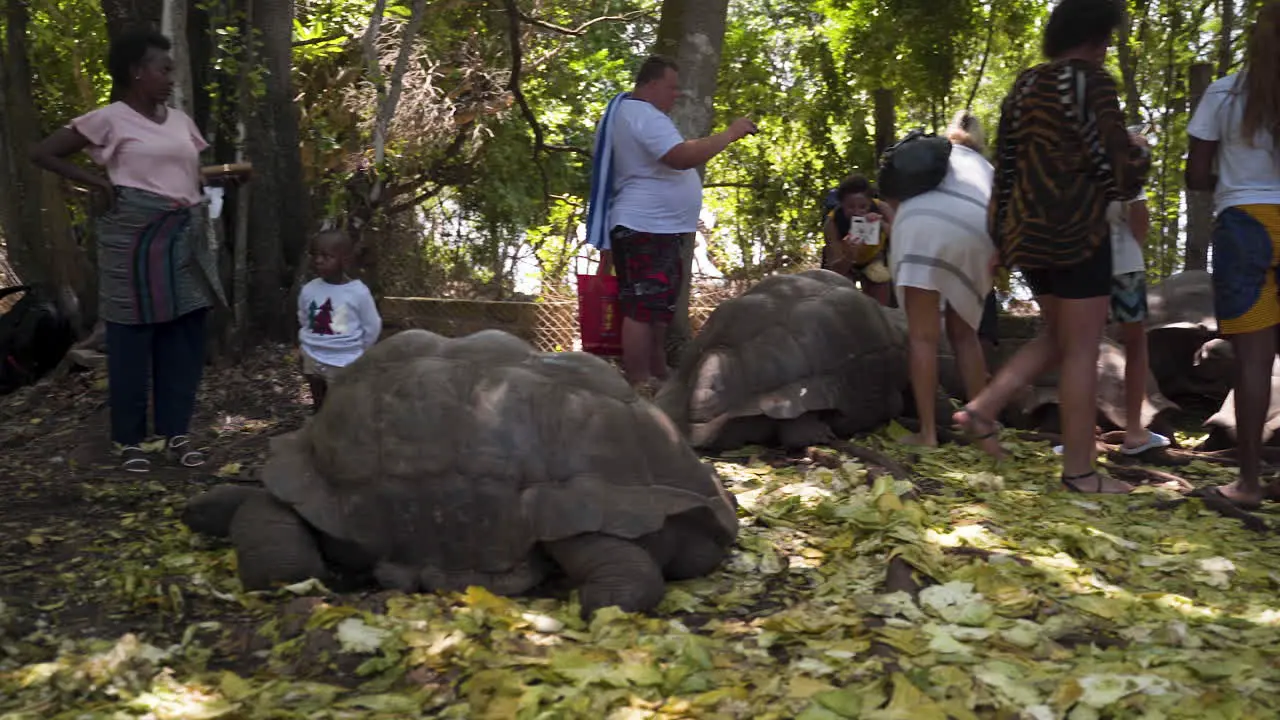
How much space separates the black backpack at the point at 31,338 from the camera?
28.0 feet

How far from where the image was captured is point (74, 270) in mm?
9453


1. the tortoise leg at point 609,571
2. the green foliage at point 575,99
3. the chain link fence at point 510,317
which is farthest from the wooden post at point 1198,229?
the tortoise leg at point 609,571

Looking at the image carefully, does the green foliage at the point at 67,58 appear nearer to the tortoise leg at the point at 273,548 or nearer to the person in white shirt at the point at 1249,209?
the tortoise leg at the point at 273,548

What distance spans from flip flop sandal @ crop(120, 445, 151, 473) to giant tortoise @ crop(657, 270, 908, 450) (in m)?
2.47

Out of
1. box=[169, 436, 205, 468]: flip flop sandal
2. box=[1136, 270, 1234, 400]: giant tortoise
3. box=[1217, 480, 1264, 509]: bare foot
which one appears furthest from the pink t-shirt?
box=[1136, 270, 1234, 400]: giant tortoise

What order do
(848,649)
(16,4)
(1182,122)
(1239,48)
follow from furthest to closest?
(1182,122) → (1239,48) → (16,4) → (848,649)

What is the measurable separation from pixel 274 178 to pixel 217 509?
4.73 meters

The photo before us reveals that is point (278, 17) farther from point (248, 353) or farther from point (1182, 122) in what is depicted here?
point (1182, 122)

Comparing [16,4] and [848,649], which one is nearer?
[848,649]

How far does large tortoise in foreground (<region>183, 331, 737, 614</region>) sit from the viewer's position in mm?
3668

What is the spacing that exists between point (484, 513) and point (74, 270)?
7103mm

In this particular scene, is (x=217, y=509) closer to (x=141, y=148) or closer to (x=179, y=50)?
(x=141, y=148)

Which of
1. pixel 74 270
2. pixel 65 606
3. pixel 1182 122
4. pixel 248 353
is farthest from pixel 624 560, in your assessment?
pixel 1182 122

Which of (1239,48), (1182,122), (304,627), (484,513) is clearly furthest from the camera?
(1182,122)
